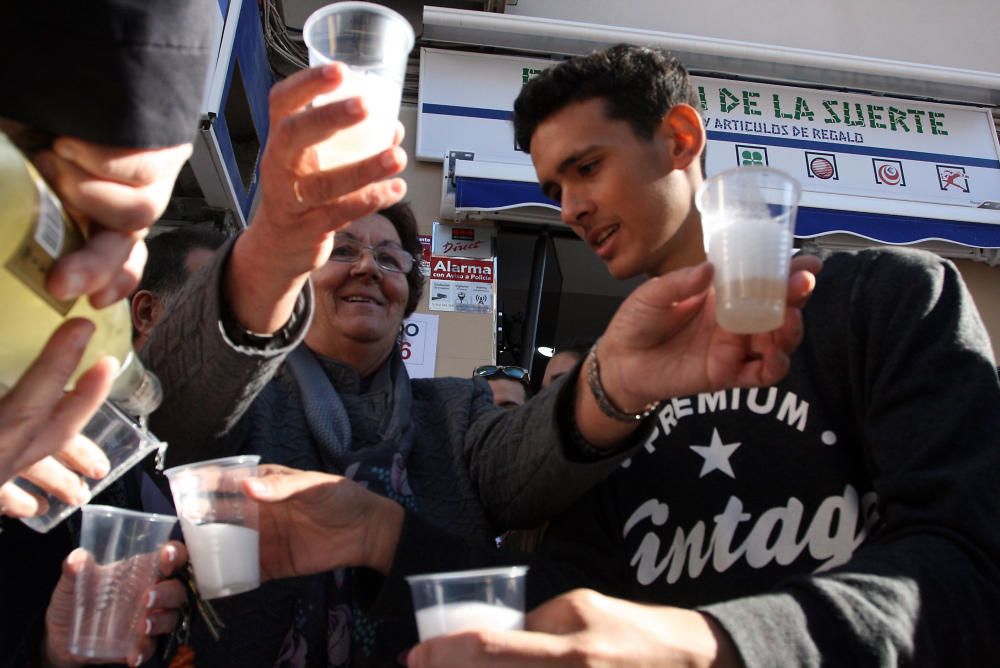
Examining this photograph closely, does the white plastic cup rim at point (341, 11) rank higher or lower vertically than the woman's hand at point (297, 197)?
higher

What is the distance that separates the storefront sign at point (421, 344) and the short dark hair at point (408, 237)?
269 centimetres

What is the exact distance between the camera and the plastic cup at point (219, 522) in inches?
48.1

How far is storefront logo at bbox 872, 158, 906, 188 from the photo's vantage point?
5.85 m

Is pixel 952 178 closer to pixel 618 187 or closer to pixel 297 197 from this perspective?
pixel 618 187

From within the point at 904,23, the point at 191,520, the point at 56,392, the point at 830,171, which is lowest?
the point at 191,520

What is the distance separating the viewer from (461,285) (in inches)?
206

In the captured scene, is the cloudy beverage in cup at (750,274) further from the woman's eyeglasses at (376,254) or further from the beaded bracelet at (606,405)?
the woman's eyeglasses at (376,254)

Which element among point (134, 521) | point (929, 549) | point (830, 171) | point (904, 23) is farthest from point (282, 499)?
point (904, 23)

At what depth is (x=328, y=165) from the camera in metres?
1.10

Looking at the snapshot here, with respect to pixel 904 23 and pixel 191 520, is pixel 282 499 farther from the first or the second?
pixel 904 23

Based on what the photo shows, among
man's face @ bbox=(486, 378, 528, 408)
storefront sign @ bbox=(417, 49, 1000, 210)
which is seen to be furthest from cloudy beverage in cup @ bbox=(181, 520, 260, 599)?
storefront sign @ bbox=(417, 49, 1000, 210)

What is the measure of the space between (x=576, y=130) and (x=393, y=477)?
1.09 meters

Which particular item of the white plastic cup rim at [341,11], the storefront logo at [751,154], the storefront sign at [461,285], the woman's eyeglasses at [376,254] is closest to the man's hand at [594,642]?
the white plastic cup rim at [341,11]

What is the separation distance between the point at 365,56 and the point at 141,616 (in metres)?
1.04
